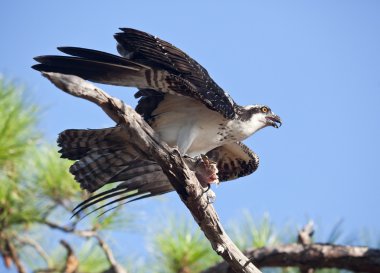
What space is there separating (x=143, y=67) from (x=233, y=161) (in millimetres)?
2087

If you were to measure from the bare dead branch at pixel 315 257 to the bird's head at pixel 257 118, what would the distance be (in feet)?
4.02

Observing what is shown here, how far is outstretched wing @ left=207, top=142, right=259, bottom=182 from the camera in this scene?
24.6 ft

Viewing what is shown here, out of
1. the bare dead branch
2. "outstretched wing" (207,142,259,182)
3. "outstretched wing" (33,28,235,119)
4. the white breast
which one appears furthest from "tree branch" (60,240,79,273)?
"outstretched wing" (33,28,235,119)

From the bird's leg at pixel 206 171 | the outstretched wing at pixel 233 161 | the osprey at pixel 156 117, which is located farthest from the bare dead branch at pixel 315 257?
the bird's leg at pixel 206 171

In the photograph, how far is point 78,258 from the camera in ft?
27.8

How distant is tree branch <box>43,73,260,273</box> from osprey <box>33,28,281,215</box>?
618 millimetres

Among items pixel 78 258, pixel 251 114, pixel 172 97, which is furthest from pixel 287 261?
pixel 78 258

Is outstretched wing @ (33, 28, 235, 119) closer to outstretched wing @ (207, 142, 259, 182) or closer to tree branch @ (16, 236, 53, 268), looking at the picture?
outstretched wing @ (207, 142, 259, 182)

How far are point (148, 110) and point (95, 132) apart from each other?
2.08ft

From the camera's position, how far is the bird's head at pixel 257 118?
6855 millimetres

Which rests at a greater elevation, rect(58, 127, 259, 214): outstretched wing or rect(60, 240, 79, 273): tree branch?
rect(58, 127, 259, 214): outstretched wing

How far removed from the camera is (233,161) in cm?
758

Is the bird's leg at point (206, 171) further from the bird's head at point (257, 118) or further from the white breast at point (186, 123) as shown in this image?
the bird's head at point (257, 118)

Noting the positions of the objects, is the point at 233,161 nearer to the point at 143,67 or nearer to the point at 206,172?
the point at 206,172
